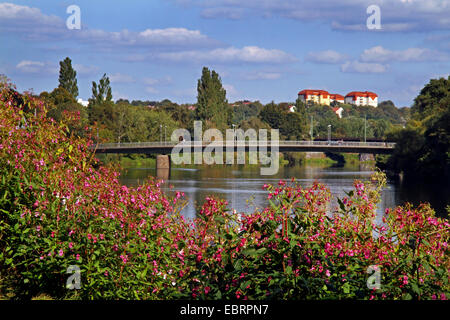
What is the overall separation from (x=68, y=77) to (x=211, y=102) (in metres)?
21.9

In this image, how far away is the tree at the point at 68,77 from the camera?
324 ft

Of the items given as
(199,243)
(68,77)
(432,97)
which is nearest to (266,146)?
(432,97)

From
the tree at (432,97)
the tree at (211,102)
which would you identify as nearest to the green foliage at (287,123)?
the tree at (211,102)

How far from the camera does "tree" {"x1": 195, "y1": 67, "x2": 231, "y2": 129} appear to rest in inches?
3994

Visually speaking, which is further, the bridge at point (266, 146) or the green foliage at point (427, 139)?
the bridge at point (266, 146)

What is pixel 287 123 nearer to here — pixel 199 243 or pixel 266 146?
pixel 266 146

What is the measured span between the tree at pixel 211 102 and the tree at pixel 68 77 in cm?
1891

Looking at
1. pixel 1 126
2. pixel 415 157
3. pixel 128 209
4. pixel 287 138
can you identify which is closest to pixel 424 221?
pixel 128 209

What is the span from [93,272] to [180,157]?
90.0 metres

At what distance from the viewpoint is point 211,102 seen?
101438mm

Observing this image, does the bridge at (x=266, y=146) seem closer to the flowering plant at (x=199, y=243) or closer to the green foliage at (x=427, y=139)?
the green foliage at (x=427, y=139)

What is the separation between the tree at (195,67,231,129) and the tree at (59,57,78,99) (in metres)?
18.9

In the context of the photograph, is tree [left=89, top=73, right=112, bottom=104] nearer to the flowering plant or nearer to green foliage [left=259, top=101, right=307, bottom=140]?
green foliage [left=259, top=101, right=307, bottom=140]

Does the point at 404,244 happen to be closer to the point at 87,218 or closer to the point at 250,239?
the point at 250,239
